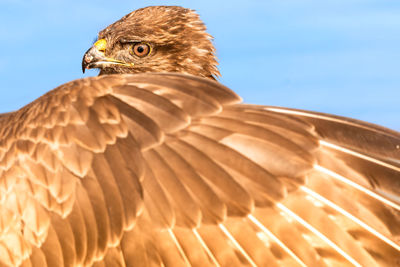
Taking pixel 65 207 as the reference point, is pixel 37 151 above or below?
above

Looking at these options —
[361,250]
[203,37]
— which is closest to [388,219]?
[361,250]

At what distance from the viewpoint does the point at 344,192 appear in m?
4.19

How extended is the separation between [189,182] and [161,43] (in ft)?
14.9

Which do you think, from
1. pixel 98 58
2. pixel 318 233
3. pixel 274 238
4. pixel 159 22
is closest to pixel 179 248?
pixel 274 238

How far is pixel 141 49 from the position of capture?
879 cm

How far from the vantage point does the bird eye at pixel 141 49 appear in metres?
8.72

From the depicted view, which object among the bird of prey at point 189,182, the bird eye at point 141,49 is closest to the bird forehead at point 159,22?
the bird eye at point 141,49

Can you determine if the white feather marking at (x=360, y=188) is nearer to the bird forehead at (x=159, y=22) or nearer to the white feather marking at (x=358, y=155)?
the white feather marking at (x=358, y=155)

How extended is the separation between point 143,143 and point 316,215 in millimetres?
1307

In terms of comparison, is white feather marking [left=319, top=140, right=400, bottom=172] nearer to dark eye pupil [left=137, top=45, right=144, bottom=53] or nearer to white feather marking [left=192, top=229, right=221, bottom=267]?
white feather marking [left=192, top=229, right=221, bottom=267]

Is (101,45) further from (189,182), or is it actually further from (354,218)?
(354,218)

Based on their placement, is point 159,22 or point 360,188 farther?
point 159,22

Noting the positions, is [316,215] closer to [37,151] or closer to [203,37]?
[37,151]

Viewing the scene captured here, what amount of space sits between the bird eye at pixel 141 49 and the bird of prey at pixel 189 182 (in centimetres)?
383
